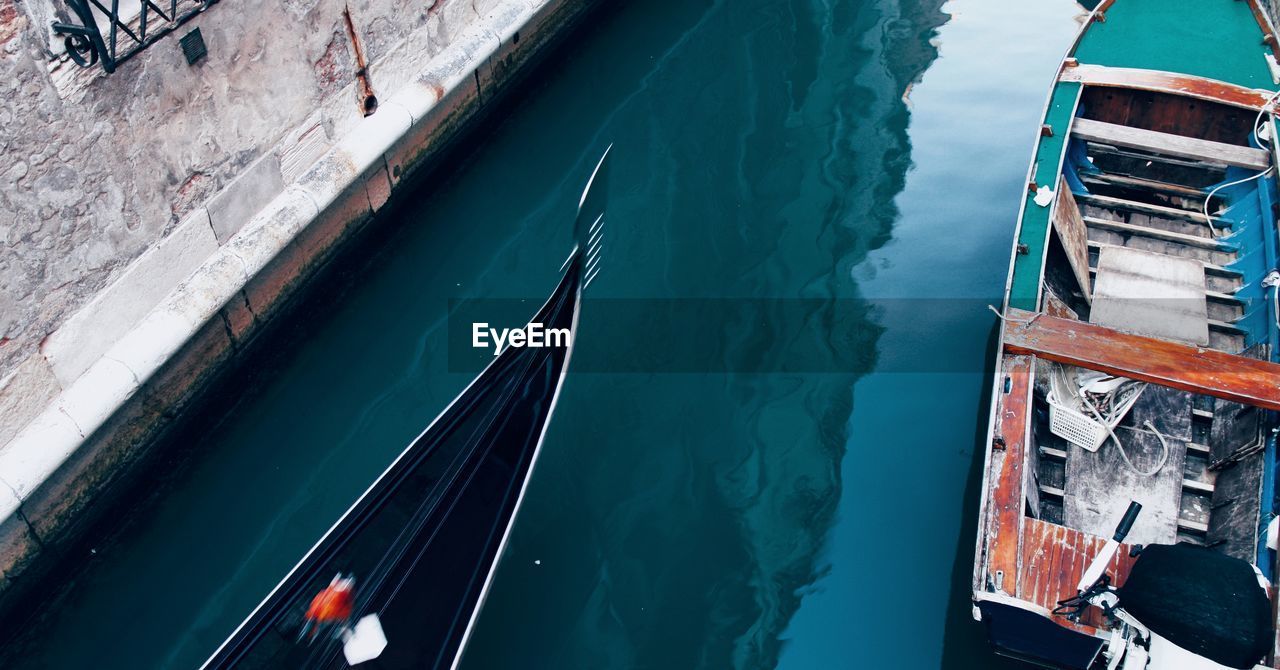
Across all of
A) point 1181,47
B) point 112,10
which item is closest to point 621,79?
point 1181,47

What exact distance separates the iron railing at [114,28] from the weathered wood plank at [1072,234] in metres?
3.34

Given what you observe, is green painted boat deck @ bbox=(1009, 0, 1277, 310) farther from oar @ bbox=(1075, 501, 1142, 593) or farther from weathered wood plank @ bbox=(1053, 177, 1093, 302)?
oar @ bbox=(1075, 501, 1142, 593)

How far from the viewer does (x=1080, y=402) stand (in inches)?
143

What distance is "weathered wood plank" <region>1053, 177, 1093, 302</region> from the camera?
4.09 metres

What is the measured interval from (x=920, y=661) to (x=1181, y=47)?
135 inches

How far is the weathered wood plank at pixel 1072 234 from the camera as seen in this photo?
13.4 feet

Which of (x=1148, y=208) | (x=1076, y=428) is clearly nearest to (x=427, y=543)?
(x=1076, y=428)

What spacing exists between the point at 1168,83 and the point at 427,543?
3878mm

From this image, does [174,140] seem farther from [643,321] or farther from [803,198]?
[803,198]

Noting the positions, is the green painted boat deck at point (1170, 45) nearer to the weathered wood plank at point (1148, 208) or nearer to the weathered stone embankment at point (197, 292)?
the weathered wood plank at point (1148, 208)

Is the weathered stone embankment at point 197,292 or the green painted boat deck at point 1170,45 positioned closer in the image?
the weathered stone embankment at point 197,292

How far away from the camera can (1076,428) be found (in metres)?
3.51

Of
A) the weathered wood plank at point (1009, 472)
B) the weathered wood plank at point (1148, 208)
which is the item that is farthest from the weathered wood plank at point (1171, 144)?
the weathered wood plank at point (1009, 472)

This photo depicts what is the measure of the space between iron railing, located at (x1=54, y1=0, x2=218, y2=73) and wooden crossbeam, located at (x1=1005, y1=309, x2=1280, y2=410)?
10.3 ft
